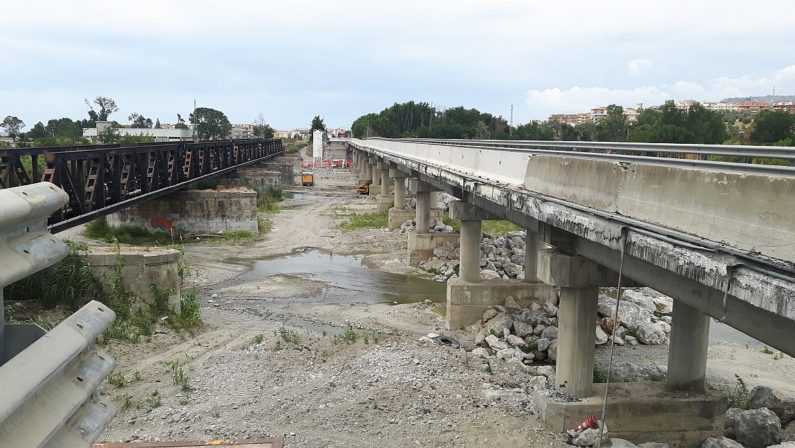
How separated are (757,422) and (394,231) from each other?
26361 millimetres

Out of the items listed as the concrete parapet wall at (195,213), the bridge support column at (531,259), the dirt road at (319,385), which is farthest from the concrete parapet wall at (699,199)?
the concrete parapet wall at (195,213)

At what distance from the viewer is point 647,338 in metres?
17.0

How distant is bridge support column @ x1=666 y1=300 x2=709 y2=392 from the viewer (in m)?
11.1

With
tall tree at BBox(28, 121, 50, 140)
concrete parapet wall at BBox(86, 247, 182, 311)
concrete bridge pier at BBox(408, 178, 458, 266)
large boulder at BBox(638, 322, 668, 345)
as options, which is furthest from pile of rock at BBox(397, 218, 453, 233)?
tall tree at BBox(28, 121, 50, 140)

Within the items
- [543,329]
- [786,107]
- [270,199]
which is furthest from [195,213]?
[786,107]

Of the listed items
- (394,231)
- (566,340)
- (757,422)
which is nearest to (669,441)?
(757,422)

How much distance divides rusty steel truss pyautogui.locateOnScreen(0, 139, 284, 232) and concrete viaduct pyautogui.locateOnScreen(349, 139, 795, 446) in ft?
32.4

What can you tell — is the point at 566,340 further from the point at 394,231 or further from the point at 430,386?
the point at 394,231

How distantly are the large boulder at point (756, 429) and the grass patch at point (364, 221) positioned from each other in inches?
1096

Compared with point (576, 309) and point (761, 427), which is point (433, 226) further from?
point (761, 427)

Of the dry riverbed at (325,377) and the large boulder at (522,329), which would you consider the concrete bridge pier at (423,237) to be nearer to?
the dry riverbed at (325,377)

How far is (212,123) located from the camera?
176 metres

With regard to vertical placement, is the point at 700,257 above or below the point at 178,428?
above

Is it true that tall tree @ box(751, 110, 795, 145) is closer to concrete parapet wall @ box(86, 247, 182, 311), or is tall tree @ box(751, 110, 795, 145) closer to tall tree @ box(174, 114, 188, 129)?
concrete parapet wall @ box(86, 247, 182, 311)
